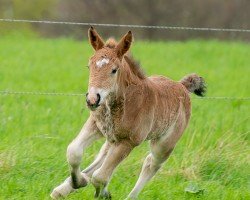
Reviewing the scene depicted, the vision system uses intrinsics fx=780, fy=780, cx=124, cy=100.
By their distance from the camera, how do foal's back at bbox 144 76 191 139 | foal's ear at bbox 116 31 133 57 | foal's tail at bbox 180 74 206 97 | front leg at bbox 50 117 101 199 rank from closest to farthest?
1. foal's ear at bbox 116 31 133 57
2. front leg at bbox 50 117 101 199
3. foal's back at bbox 144 76 191 139
4. foal's tail at bbox 180 74 206 97

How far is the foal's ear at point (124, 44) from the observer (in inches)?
277

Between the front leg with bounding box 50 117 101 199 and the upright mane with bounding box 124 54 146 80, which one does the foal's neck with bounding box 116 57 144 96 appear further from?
the front leg with bounding box 50 117 101 199

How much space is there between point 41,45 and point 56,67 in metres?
5.20

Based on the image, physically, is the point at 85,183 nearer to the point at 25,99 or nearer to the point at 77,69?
the point at 25,99

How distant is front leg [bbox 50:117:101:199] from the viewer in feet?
23.5

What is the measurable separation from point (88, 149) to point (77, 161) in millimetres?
2536

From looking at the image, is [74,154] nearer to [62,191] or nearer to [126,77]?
[62,191]

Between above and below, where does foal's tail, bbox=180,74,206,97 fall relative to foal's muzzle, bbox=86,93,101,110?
below

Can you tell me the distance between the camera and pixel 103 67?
6.74 metres

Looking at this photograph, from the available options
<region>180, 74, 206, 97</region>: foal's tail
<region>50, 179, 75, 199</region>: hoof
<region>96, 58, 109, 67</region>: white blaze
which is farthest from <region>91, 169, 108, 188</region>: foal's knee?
<region>180, 74, 206, 97</region>: foal's tail

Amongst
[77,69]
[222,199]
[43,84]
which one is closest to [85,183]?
[222,199]

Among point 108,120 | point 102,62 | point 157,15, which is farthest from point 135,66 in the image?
point 157,15

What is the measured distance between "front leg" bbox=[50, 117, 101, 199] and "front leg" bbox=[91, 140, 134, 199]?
7.5 inches

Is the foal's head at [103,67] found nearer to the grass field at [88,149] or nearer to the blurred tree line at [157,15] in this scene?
the grass field at [88,149]
